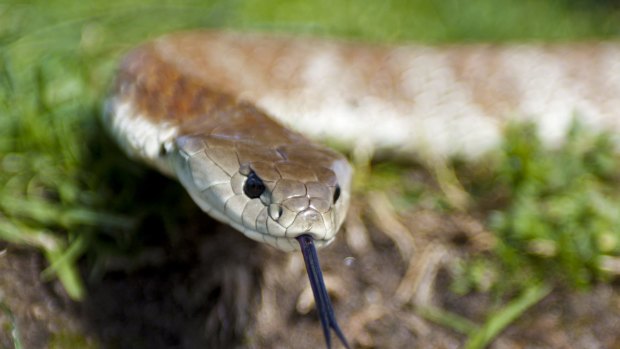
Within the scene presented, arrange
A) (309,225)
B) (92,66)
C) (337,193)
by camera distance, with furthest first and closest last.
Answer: (92,66)
(337,193)
(309,225)

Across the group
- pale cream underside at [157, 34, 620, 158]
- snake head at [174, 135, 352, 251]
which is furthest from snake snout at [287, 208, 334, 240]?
pale cream underside at [157, 34, 620, 158]

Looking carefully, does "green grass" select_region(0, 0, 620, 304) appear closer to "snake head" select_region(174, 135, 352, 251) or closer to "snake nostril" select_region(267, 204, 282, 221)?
"snake head" select_region(174, 135, 352, 251)

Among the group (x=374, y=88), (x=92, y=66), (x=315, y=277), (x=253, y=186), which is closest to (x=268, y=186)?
(x=253, y=186)

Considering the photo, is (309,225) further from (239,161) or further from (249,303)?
(249,303)

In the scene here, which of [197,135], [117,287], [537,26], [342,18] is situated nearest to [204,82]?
[197,135]

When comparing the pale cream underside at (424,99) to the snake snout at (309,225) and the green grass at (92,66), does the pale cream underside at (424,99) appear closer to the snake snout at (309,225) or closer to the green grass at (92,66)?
the green grass at (92,66)

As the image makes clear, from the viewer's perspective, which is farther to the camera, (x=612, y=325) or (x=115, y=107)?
(x=115, y=107)

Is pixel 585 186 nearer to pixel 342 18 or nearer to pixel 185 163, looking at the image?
pixel 185 163
